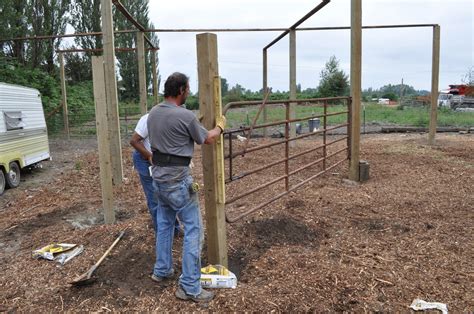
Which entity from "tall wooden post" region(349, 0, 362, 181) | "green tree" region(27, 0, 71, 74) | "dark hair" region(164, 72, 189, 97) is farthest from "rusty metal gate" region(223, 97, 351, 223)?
"green tree" region(27, 0, 71, 74)

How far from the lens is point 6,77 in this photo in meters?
18.0

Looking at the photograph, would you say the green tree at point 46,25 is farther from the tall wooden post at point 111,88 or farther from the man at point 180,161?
the man at point 180,161

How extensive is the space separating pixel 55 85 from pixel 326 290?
21.7 metres

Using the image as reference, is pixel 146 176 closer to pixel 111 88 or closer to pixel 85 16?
pixel 111 88

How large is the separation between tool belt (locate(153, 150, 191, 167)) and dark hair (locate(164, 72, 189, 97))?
45cm

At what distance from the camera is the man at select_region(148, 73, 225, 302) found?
3062 millimetres

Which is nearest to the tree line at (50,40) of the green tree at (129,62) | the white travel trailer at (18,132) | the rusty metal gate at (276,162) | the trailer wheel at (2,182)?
the green tree at (129,62)

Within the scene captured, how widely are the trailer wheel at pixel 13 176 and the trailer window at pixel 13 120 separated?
0.72 meters

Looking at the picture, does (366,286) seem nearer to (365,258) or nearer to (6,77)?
(365,258)

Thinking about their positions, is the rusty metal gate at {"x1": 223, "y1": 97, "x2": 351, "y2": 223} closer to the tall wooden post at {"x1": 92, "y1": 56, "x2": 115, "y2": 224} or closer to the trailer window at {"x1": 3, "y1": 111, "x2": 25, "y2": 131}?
the tall wooden post at {"x1": 92, "y1": 56, "x2": 115, "y2": 224}

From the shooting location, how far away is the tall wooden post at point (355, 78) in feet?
21.9

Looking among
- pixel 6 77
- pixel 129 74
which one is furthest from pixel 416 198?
pixel 129 74

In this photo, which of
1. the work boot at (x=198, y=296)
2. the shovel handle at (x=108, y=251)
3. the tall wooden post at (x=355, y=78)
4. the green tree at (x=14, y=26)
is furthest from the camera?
the green tree at (x=14, y=26)

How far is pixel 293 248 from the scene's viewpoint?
13.5ft
